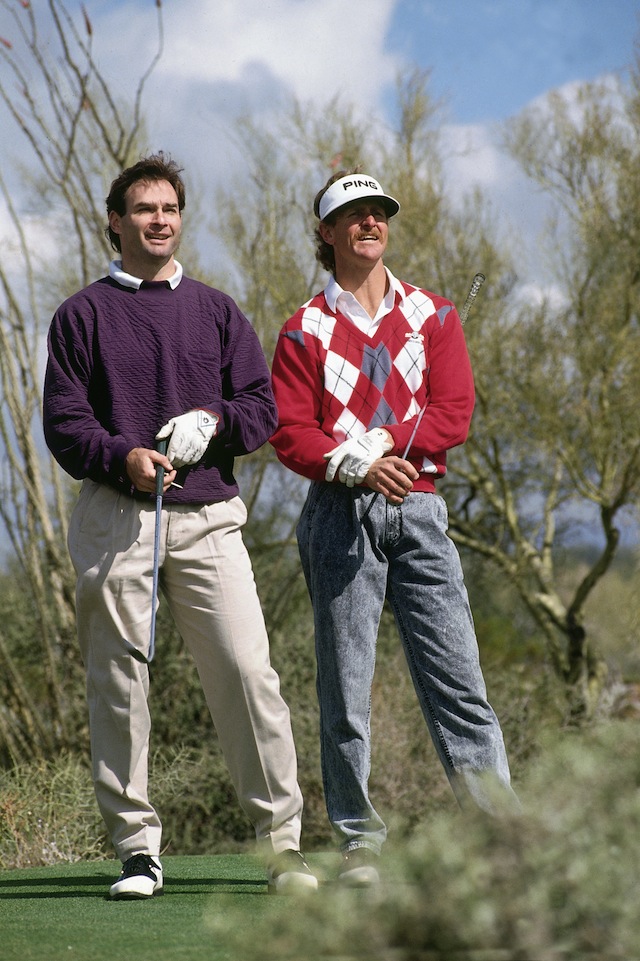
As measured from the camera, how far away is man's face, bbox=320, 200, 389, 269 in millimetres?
3457

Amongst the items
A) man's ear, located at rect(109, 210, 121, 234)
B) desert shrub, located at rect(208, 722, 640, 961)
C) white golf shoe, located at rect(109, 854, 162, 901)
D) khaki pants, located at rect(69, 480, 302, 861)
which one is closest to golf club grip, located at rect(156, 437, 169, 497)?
khaki pants, located at rect(69, 480, 302, 861)

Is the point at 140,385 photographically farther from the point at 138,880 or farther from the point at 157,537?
the point at 138,880

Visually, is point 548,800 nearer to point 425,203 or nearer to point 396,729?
point 396,729

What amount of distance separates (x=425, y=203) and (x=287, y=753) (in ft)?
35.0

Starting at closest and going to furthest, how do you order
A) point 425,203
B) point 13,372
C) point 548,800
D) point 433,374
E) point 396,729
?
point 548,800 < point 433,374 < point 13,372 < point 396,729 < point 425,203

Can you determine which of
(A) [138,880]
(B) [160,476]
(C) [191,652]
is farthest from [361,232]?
(A) [138,880]

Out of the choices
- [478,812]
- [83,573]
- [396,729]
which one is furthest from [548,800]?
[396,729]

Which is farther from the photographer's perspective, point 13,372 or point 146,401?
point 13,372

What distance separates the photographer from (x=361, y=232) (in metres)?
3.46

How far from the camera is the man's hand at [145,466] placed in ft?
10.2

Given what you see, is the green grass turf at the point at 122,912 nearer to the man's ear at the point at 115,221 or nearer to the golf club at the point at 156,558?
→ the golf club at the point at 156,558

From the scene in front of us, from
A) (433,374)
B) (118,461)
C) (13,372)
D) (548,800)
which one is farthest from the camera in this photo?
(13,372)

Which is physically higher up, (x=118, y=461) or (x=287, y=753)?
(x=118, y=461)

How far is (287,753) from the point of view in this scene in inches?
127
